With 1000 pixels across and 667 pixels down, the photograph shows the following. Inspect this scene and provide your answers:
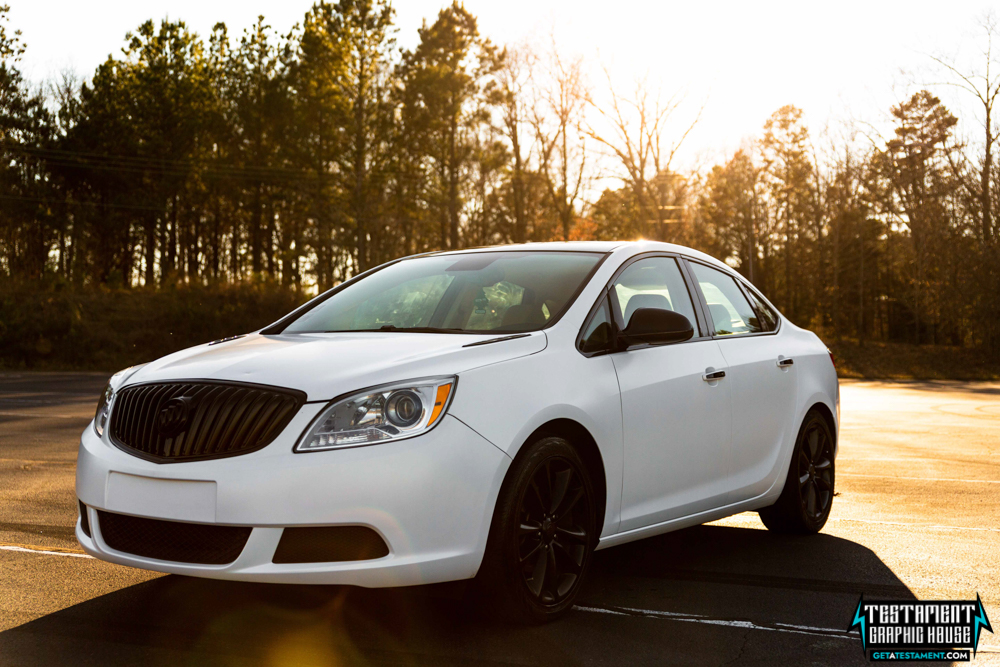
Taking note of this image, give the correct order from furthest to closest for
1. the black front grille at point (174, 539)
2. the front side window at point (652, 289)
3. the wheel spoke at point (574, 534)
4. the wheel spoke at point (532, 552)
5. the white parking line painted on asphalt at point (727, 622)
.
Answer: the front side window at point (652, 289), the wheel spoke at point (574, 534), the white parking line painted on asphalt at point (727, 622), the wheel spoke at point (532, 552), the black front grille at point (174, 539)

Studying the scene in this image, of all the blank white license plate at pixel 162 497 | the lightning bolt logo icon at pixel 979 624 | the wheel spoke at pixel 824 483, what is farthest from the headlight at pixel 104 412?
the wheel spoke at pixel 824 483

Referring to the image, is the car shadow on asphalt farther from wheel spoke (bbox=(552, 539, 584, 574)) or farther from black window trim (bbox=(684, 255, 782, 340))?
black window trim (bbox=(684, 255, 782, 340))

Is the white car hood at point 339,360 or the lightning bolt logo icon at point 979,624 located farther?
the lightning bolt logo icon at point 979,624

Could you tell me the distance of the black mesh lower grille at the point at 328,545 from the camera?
148 inches

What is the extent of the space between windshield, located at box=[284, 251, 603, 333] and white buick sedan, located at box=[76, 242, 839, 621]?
0.02 m

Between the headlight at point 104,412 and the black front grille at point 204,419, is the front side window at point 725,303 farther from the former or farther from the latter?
the headlight at point 104,412

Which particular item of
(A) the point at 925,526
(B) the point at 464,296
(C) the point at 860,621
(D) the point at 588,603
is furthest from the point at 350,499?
(A) the point at 925,526

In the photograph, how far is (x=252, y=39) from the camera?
53.7 metres

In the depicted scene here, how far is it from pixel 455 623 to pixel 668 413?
4.88ft

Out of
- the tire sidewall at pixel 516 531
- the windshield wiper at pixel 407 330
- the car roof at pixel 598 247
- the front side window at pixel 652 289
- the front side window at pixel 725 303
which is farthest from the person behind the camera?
the front side window at pixel 725 303

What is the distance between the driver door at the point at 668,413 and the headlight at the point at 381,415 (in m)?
1.17

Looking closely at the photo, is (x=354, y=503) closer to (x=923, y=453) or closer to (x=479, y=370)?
(x=479, y=370)

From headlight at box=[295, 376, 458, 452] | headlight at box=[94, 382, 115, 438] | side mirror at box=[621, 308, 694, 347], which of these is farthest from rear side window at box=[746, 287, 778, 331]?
headlight at box=[94, 382, 115, 438]

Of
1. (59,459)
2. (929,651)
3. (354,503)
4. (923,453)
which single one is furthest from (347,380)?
(923,453)
